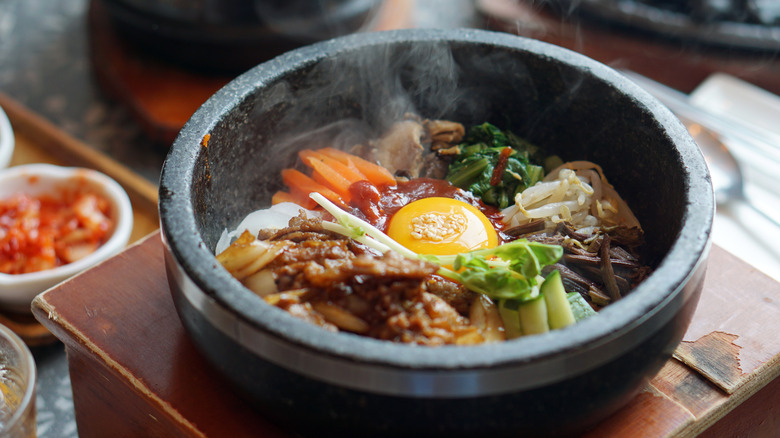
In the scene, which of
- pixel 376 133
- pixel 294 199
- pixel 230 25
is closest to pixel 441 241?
pixel 294 199

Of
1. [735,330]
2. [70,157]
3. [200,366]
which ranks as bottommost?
[70,157]

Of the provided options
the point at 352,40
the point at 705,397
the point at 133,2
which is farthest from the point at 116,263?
the point at 133,2

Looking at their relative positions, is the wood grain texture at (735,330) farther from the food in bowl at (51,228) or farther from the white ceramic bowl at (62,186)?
the food in bowl at (51,228)

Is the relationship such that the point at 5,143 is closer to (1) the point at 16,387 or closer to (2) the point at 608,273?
(1) the point at 16,387

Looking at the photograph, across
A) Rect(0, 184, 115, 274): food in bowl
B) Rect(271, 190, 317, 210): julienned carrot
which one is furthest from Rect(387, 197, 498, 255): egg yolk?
Rect(0, 184, 115, 274): food in bowl

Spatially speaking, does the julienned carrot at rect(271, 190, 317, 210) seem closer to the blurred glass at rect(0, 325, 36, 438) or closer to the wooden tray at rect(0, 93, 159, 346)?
the blurred glass at rect(0, 325, 36, 438)

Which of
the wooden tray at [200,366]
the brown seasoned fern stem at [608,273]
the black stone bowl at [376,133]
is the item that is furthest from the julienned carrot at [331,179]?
the brown seasoned fern stem at [608,273]

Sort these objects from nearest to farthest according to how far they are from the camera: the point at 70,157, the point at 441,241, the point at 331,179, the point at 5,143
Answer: the point at 441,241
the point at 331,179
the point at 5,143
the point at 70,157
